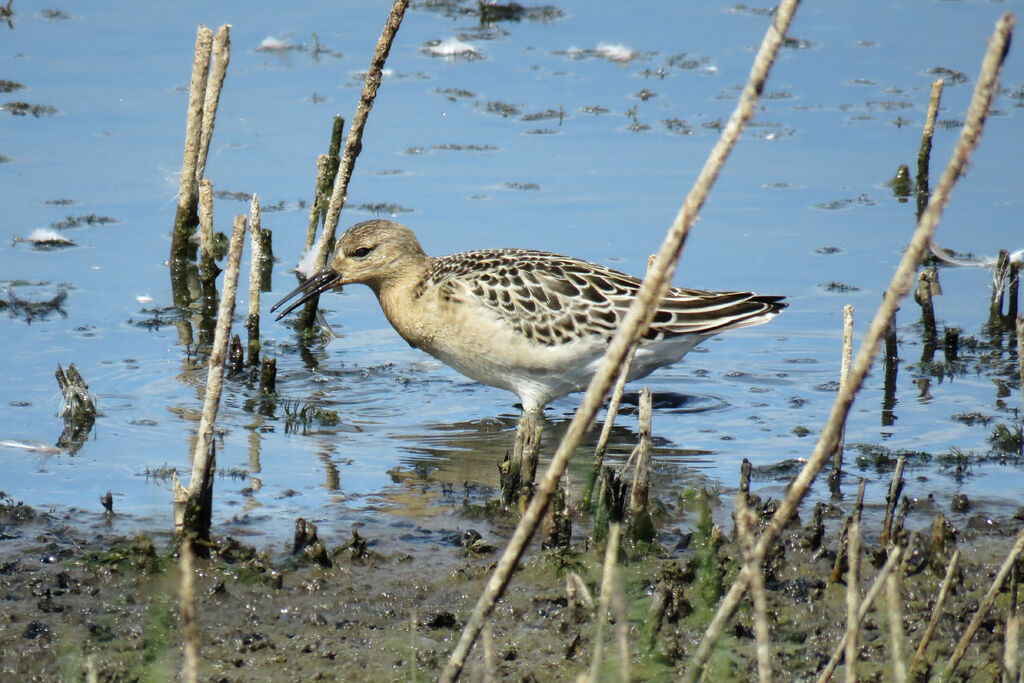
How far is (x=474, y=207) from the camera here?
1153 cm

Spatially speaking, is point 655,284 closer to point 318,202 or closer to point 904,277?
point 904,277

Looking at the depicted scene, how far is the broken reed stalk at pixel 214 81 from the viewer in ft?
30.7

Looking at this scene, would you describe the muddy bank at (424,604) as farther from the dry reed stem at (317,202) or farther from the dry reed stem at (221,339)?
the dry reed stem at (317,202)

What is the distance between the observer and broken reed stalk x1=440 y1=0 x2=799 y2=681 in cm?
249

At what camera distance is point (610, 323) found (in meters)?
8.13

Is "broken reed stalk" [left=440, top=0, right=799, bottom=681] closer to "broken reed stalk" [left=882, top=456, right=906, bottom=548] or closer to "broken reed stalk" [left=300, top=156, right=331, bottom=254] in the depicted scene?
"broken reed stalk" [left=882, top=456, right=906, bottom=548]

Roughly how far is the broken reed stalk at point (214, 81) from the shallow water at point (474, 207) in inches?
48.3

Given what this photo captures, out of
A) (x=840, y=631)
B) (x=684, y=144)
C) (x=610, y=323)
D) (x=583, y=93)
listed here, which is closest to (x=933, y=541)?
(x=840, y=631)

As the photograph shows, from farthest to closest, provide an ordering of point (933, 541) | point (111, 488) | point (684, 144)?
point (684, 144) → point (111, 488) → point (933, 541)

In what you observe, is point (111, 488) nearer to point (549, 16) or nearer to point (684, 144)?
point (684, 144)

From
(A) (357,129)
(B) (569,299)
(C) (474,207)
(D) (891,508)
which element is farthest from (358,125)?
(D) (891,508)

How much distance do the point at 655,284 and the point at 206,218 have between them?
289 inches

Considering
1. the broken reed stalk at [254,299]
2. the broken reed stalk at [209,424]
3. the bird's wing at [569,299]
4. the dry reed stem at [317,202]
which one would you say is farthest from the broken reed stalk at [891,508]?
the dry reed stem at [317,202]

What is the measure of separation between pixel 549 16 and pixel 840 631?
1237 cm
